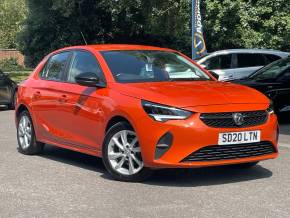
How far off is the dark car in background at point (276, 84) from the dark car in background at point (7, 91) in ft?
24.0

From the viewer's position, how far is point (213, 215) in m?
5.38

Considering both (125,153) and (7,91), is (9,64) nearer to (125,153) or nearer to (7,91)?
(7,91)

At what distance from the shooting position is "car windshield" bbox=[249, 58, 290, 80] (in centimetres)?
1256

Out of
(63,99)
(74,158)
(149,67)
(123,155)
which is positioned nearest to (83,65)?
(63,99)

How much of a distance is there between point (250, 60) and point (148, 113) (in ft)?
37.4

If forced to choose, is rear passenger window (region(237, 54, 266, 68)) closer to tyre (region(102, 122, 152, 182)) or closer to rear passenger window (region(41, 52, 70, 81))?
rear passenger window (region(41, 52, 70, 81))

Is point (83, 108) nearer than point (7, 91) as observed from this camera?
Yes

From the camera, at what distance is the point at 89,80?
23.6ft

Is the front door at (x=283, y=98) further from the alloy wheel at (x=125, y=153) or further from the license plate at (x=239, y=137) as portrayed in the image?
the alloy wheel at (x=125, y=153)

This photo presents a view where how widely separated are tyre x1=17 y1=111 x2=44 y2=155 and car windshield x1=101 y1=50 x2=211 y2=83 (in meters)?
1.90

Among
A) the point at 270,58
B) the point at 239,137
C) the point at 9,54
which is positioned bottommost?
the point at 9,54

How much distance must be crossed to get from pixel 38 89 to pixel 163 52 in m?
1.84

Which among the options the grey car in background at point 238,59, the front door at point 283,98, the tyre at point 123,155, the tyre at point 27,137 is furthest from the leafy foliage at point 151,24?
the tyre at point 123,155

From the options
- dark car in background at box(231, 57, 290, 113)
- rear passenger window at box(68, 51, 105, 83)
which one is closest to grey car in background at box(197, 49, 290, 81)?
dark car in background at box(231, 57, 290, 113)
